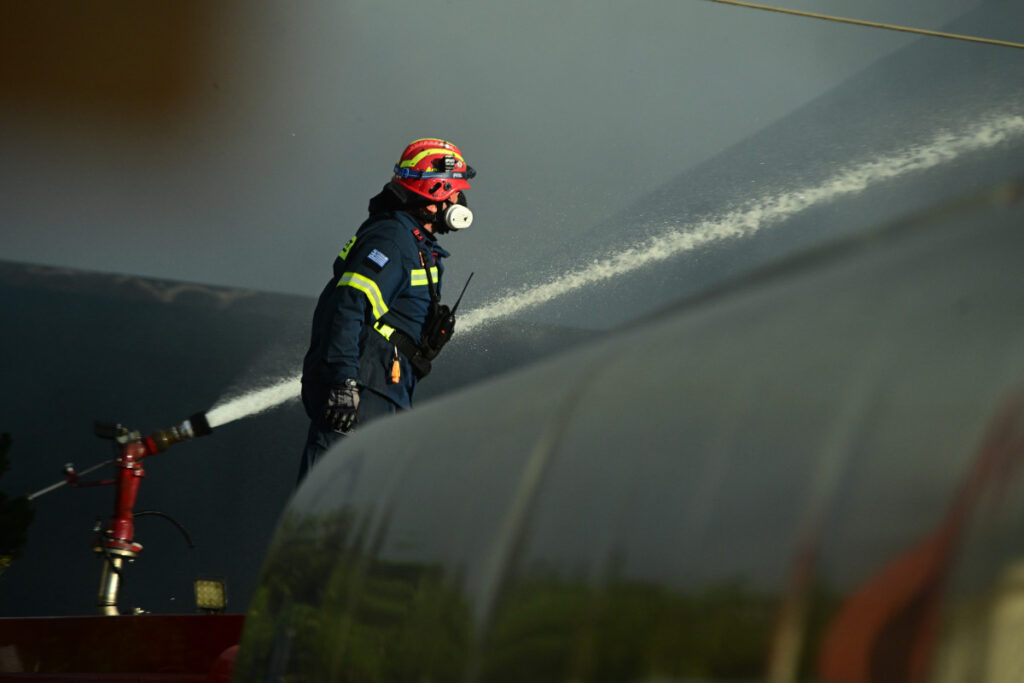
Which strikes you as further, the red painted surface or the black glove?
the black glove

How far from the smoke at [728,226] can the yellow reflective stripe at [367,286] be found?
2032mm

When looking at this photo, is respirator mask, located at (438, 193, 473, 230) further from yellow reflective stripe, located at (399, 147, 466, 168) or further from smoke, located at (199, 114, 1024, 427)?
smoke, located at (199, 114, 1024, 427)

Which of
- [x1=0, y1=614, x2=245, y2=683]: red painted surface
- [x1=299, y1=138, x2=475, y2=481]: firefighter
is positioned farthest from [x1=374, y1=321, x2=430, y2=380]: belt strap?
[x1=0, y1=614, x2=245, y2=683]: red painted surface

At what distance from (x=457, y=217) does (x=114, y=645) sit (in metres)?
1.21

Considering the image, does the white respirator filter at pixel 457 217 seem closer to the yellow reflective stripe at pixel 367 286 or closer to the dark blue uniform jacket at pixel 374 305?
the dark blue uniform jacket at pixel 374 305

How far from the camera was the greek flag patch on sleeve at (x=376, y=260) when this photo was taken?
102 inches

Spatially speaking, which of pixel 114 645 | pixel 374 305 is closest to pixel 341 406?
pixel 374 305

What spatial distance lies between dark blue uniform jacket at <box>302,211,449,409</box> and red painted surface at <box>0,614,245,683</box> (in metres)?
0.59

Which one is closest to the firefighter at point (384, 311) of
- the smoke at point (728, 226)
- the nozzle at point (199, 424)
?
the nozzle at point (199, 424)

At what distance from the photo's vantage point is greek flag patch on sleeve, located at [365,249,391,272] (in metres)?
2.59

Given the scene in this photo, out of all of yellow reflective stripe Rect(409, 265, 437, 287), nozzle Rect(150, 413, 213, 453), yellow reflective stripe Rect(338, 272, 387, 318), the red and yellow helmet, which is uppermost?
the red and yellow helmet

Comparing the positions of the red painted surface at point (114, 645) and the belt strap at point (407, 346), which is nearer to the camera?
the red painted surface at point (114, 645)

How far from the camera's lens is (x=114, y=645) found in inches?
87.4

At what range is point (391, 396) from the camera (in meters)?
2.65
